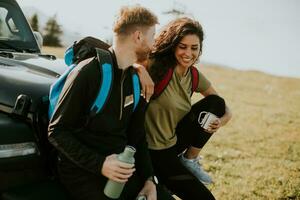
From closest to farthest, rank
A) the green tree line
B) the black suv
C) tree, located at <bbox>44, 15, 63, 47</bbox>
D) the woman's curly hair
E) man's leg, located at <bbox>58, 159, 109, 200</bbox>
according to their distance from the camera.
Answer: the black suv < man's leg, located at <bbox>58, 159, 109, 200</bbox> < the woman's curly hair < the green tree line < tree, located at <bbox>44, 15, 63, 47</bbox>

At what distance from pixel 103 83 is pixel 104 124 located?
317mm

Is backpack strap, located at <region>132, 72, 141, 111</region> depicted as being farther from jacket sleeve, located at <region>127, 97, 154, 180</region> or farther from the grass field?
the grass field

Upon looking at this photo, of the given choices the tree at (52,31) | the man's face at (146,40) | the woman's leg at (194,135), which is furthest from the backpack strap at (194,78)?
the tree at (52,31)

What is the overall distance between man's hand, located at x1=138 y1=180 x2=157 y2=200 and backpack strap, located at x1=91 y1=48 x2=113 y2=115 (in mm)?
868

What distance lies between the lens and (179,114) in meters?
3.87

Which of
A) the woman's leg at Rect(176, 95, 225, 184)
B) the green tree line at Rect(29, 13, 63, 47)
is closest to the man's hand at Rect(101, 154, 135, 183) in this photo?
the woman's leg at Rect(176, 95, 225, 184)

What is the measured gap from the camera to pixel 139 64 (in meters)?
3.60

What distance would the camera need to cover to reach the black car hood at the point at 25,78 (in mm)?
2918

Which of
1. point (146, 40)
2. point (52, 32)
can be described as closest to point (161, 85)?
point (146, 40)

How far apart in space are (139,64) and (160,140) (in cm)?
78

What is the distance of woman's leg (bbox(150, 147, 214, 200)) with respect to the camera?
3697 mm

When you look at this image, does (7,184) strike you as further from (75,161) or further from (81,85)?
(81,85)

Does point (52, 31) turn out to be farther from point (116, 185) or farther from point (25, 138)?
point (116, 185)

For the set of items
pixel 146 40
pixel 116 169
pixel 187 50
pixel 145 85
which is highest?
pixel 146 40
